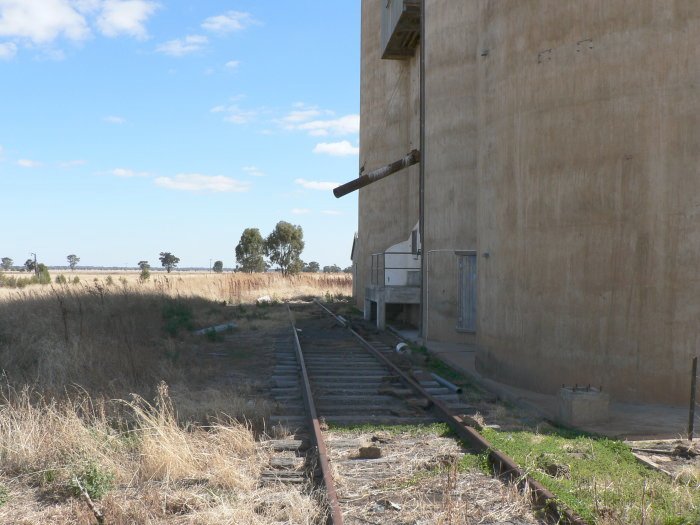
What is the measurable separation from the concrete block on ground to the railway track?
1.34 m

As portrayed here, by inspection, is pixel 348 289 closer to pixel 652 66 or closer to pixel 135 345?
pixel 135 345

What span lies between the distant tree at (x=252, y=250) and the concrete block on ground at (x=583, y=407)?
2861 inches

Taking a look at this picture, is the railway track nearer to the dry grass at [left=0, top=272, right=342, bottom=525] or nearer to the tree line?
the dry grass at [left=0, top=272, right=342, bottom=525]

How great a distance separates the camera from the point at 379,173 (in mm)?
23062

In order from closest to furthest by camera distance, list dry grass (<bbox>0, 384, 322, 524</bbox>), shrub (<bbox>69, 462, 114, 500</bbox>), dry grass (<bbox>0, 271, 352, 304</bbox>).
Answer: dry grass (<bbox>0, 384, 322, 524</bbox>) → shrub (<bbox>69, 462, 114, 500</bbox>) → dry grass (<bbox>0, 271, 352, 304</bbox>)

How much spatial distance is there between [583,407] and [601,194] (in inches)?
128

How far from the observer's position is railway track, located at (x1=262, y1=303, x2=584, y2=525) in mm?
6453

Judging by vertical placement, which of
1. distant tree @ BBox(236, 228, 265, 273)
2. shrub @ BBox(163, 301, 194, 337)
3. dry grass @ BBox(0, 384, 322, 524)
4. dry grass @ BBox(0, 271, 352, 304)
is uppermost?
distant tree @ BBox(236, 228, 265, 273)

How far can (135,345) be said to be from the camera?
44.5ft

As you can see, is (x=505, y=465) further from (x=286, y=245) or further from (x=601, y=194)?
(x=286, y=245)

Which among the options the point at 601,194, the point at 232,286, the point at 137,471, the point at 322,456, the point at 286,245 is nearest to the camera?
the point at 137,471

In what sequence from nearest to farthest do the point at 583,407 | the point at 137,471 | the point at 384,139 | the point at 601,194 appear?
the point at 137,471
the point at 583,407
the point at 601,194
the point at 384,139

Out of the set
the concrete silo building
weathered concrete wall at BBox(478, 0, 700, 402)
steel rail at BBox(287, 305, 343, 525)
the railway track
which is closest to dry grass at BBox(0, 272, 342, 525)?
steel rail at BBox(287, 305, 343, 525)

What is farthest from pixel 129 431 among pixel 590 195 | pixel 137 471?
pixel 590 195
